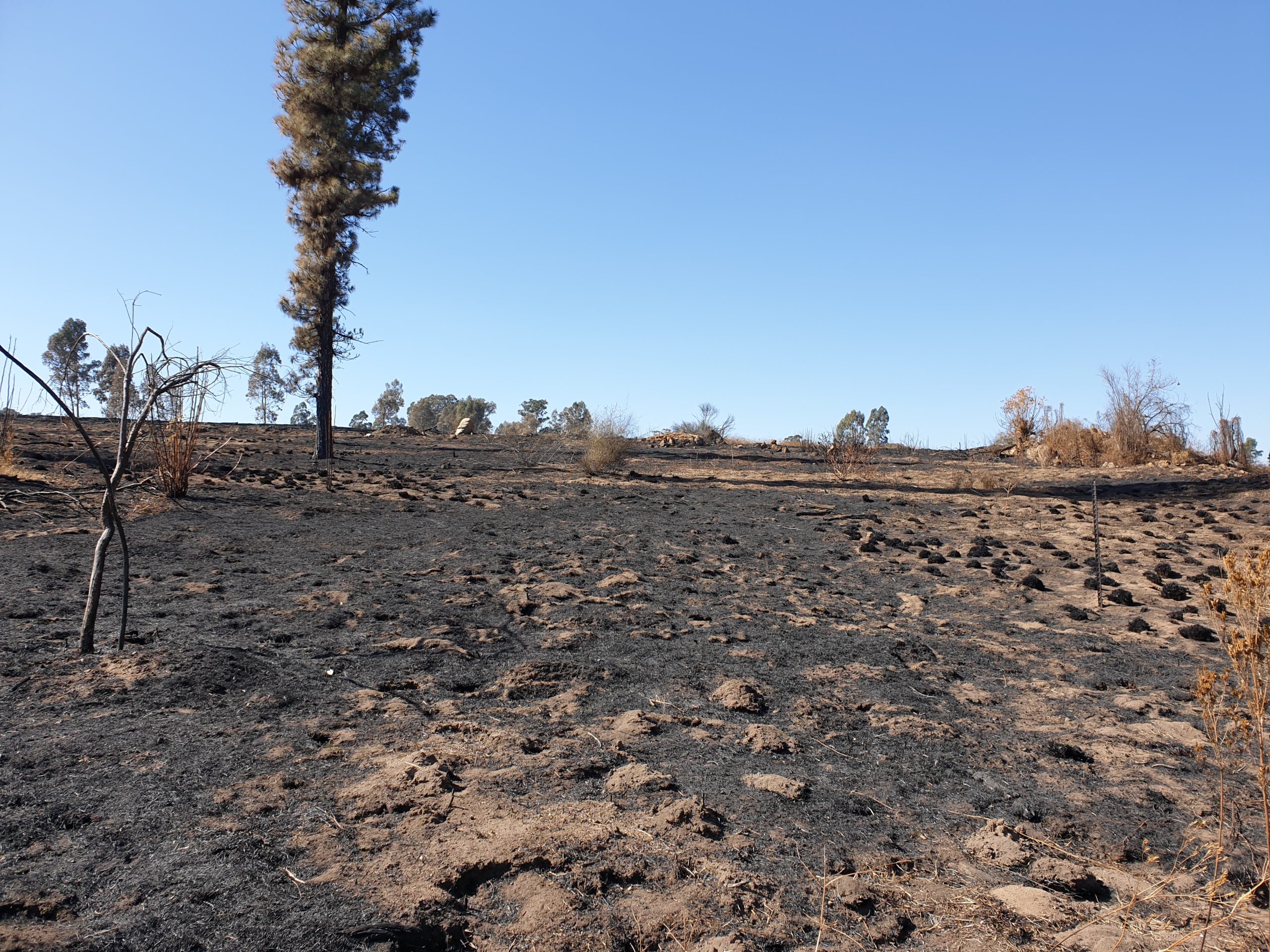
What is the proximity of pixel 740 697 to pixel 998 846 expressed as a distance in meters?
1.65


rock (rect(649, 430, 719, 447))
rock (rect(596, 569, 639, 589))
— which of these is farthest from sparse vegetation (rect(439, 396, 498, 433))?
rock (rect(596, 569, 639, 589))

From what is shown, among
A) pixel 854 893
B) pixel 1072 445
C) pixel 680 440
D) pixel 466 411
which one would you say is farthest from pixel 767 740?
pixel 466 411

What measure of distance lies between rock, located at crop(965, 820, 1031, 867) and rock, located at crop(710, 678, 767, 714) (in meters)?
1.42

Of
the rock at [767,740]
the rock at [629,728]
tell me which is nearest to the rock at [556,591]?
the rock at [629,728]

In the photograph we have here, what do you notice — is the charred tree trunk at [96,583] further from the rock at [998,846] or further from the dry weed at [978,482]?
the dry weed at [978,482]

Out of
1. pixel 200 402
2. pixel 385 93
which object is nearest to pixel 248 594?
pixel 200 402

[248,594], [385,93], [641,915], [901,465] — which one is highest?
[385,93]

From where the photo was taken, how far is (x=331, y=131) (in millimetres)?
15109

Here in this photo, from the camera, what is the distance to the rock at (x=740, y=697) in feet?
14.0

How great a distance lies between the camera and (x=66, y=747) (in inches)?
129

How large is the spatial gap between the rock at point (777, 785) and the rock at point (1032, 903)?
854 mm

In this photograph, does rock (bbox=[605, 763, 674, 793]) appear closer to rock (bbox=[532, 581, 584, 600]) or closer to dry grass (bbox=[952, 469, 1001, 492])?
rock (bbox=[532, 581, 584, 600])

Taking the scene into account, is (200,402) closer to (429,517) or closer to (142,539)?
(142,539)

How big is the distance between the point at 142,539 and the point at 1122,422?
16.7 metres
